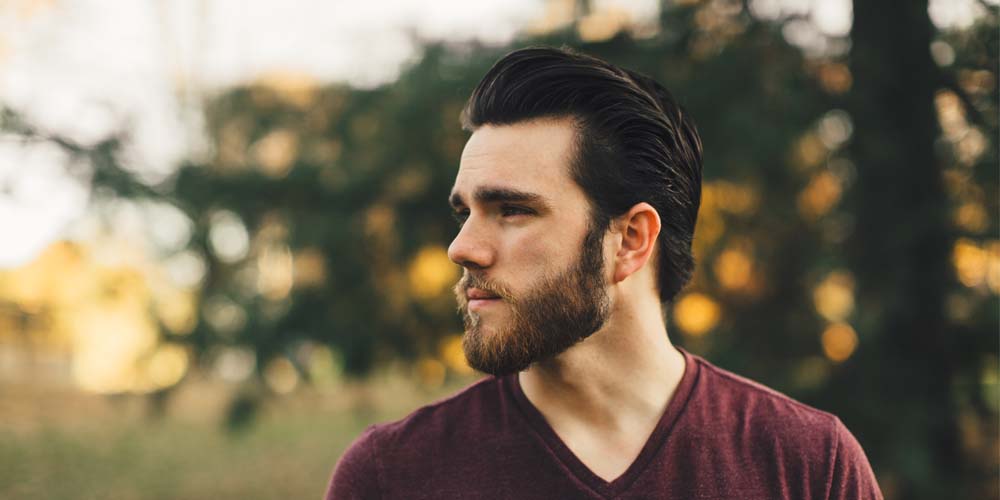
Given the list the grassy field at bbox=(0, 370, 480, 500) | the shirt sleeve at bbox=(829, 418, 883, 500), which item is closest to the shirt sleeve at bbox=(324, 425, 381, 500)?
the shirt sleeve at bbox=(829, 418, 883, 500)

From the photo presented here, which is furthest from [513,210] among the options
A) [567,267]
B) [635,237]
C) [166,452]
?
[166,452]

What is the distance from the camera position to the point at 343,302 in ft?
16.1

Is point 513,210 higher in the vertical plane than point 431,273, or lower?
higher

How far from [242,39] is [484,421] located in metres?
7.95

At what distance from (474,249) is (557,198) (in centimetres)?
22

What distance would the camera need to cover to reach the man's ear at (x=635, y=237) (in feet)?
6.53

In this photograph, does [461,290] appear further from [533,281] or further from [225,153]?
[225,153]

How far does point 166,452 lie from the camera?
490 inches

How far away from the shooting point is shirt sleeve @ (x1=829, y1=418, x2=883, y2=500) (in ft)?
6.06

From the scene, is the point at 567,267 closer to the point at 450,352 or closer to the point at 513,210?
the point at 513,210

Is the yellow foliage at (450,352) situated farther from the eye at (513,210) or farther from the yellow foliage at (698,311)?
the eye at (513,210)

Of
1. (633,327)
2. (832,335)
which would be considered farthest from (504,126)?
(832,335)

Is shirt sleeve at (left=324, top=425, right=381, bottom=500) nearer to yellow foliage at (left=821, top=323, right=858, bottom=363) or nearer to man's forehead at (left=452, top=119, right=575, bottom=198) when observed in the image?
man's forehead at (left=452, top=119, right=575, bottom=198)

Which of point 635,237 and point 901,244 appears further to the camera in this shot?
point 901,244
